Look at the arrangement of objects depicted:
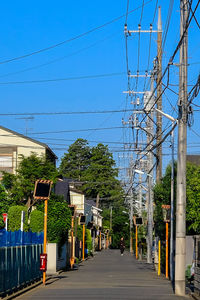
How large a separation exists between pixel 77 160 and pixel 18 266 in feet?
353

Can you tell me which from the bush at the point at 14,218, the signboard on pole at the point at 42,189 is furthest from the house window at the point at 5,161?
the signboard on pole at the point at 42,189

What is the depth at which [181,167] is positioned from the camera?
2375cm

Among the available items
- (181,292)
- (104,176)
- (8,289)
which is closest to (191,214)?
(181,292)

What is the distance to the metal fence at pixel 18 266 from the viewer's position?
20438 millimetres

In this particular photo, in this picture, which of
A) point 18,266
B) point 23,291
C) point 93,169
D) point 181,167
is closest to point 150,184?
point 181,167

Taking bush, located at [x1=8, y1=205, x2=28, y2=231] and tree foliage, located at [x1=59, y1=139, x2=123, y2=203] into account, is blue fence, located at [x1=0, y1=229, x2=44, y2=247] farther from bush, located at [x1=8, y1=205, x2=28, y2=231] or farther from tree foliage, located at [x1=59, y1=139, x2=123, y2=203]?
tree foliage, located at [x1=59, y1=139, x2=123, y2=203]

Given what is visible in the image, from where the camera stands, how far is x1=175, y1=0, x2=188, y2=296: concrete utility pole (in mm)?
23109

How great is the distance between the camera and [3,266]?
20.2 meters

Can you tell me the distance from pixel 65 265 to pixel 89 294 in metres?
19.9

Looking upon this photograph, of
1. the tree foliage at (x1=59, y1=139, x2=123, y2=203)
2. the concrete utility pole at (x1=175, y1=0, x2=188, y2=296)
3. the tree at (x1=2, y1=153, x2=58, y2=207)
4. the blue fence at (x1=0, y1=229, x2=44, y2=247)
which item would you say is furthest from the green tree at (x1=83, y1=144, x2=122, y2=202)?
the concrete utility pole at (x1=175, y1=0, x2=188, y2=296)

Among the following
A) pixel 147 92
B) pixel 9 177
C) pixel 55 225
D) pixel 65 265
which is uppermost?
pixel 147 92

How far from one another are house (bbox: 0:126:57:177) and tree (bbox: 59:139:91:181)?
214 feet

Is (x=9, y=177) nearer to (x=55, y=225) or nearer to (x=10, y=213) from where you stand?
(x=10, y=213)

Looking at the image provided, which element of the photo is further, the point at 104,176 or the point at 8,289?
the point at 104,176
